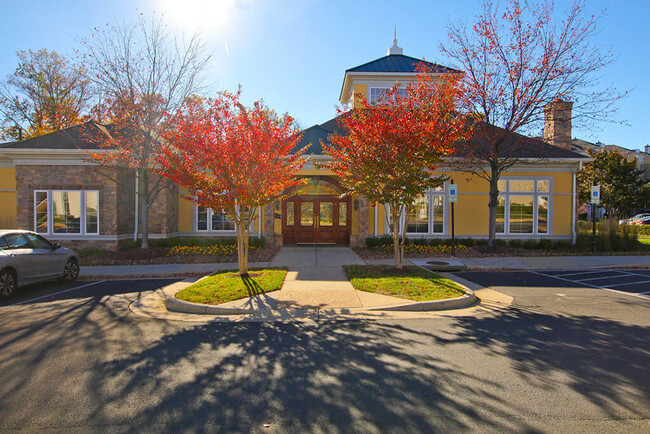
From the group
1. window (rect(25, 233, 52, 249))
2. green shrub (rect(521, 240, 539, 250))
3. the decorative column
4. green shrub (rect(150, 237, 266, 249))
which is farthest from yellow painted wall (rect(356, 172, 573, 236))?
window (rect(25, 233, 52, 249))

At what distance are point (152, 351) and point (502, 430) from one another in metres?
4.25

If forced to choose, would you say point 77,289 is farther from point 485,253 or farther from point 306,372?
point 485,253

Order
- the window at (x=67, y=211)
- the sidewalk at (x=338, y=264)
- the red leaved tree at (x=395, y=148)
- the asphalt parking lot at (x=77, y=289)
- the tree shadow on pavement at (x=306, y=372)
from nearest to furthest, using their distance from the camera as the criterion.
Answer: the tree shadow on pavement at (x=306, y=372)
the asphalt parking lot at (x=77, y=289)
the red leaved tree at (x=395, y=148)
the sidewalk at (x=338, y=264)
the window at (x=67, y=211)

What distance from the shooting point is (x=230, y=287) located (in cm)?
871

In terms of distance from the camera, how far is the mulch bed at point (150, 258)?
13.4m

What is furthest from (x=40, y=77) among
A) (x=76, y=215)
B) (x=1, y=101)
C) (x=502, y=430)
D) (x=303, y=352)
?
(x=502, y=430)

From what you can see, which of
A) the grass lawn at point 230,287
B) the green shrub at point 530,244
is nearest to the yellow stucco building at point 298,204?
the green shrub at point 530,244

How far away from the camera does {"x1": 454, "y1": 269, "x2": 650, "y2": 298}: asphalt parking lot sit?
9.48 meters

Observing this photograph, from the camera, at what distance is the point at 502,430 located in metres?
3.25

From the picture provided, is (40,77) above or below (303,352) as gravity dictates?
above

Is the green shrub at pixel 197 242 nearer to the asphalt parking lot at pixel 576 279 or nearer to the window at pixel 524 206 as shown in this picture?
the asphalt parking lot at pixel 576 279

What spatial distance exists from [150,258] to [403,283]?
953 cm

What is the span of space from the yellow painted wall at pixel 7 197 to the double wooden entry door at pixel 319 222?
1248 cm

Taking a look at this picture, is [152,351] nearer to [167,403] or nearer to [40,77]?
[167,403]
